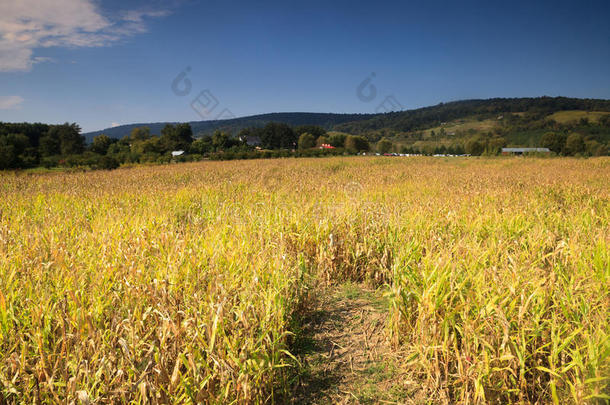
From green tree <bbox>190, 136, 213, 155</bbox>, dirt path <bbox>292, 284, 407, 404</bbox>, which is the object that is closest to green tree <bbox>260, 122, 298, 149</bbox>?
green tree <bbox>190, 136, 213, 155</bbox>

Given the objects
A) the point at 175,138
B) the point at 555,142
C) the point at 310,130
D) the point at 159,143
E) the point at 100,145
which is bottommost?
the point at 555,142

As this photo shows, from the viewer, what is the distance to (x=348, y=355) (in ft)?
9.64

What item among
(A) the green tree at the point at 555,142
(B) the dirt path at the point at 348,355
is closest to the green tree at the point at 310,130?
(A) the green tree at the point at 555,142

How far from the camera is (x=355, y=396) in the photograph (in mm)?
2424

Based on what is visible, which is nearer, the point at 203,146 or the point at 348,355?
the point at 348,355

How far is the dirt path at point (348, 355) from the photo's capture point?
246 cm

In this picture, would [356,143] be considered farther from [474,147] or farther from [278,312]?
[278,312]

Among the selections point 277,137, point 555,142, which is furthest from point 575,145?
point 277,137

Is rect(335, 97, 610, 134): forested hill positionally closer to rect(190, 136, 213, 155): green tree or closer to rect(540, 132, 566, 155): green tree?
rect(540, 132, 566, 155): green tree

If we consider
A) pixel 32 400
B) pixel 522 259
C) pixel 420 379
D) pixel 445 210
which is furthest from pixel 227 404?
pixel 445 210

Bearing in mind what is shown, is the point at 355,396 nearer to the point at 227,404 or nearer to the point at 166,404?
the point at 227,404

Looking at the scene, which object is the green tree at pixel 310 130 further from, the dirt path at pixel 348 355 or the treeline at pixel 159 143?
the dirt path at pixel 348 355

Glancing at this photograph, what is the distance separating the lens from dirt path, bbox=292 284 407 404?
2.46 m

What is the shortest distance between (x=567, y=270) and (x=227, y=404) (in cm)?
328
